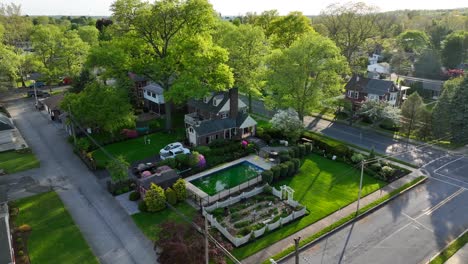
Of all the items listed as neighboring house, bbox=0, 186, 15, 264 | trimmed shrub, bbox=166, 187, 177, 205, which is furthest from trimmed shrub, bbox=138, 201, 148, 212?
neighboring house, bbox=0, 186, 15, 264

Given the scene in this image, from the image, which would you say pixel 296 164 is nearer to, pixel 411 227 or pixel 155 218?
pixel 411 227

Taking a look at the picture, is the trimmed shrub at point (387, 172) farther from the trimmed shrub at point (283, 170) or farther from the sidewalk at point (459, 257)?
the sidewalk at point (459, 257)

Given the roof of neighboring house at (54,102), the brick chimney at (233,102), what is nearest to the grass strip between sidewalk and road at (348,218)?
the brick chimney at (233,102)

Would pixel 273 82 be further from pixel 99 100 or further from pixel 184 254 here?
pixel 184 254

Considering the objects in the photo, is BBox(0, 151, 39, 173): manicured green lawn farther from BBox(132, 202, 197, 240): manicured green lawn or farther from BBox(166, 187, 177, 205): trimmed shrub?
BBox(166, 187, 177, 205): trimmed shrub

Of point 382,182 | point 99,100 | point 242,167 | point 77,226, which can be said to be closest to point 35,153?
point 99,100
